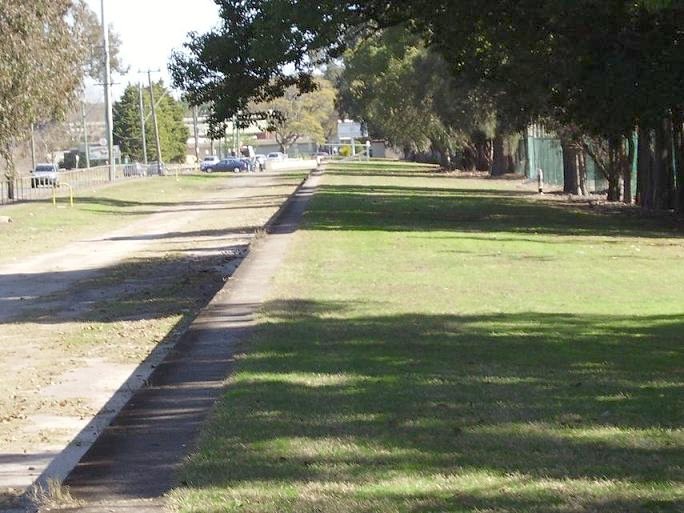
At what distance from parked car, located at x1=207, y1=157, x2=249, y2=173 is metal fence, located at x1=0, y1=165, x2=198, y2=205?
41.8 ft

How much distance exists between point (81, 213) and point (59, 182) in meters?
23.4

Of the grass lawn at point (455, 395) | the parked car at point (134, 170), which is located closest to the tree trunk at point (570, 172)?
the grass lawn at point (455, 395)

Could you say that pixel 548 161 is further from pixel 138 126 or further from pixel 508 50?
pixel 138 126

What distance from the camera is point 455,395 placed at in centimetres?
945

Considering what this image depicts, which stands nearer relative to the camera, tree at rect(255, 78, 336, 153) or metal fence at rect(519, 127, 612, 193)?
metal fence at rect(519, 127, 612, 193)

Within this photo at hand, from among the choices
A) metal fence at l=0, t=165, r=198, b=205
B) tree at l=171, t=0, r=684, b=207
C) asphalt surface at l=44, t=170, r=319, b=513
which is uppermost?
tree at l=171, t=0, r=684, b=207

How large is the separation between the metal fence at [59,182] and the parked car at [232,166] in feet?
41.8

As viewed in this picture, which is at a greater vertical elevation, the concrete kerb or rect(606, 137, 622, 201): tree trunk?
rect(606, 137, 622, 201): tree trunk

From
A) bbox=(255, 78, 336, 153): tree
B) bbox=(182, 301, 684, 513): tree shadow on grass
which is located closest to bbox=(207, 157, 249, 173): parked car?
bbox=(255, 78, 336, 153): tree

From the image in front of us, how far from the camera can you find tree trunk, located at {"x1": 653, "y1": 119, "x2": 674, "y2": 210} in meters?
35.9

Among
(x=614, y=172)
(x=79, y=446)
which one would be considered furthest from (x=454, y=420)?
(x=614, y=172)

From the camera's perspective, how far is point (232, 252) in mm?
30047

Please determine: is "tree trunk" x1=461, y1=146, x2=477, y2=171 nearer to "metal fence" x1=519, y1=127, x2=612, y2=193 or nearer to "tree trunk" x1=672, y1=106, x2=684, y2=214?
"metal fence" x1=519, y1=127, x2=612, y2=193

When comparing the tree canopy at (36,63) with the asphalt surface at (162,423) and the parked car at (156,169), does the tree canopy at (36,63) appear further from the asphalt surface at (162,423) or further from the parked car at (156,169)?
the parked car at (156,169)
